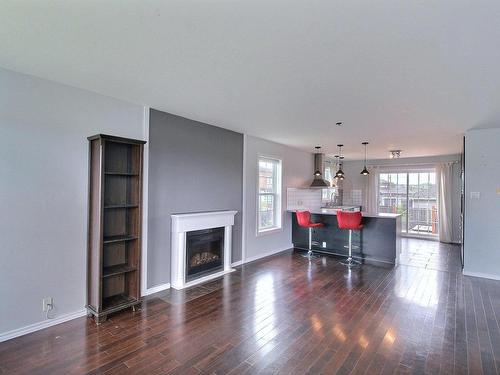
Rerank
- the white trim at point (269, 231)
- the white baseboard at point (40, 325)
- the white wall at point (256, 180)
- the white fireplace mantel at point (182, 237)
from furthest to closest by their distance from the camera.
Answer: the white trim at point (269, 231) < the white wall at point (256, 180) < the white fireplace mantel at point (182, 237) < the white baseboard at point (40, 325)

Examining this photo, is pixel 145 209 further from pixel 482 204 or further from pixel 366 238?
pixel 482 204

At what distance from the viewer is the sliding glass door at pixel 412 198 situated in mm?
8039

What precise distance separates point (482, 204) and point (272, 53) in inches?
184

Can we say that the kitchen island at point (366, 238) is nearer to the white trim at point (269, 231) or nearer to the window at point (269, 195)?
the white trim at point (269, 231)

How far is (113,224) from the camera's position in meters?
3.25

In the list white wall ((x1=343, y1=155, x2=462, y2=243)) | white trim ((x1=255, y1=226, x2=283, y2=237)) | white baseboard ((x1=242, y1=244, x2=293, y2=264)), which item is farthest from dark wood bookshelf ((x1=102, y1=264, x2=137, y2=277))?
white wall ((x1=343, y1=155, x2=462, y2=243))

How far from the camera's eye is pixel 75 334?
266cm

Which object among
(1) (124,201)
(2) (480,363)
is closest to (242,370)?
(2) (480,363)

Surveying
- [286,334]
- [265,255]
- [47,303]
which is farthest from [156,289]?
[265,255]

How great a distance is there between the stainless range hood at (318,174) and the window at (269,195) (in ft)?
4.32

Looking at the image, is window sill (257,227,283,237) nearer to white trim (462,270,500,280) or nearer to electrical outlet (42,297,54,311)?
white trim (462,270,500,280)

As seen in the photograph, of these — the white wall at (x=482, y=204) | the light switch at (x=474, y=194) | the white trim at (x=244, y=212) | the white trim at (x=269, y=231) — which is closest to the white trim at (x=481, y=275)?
the white wall at (x=482, y=204)

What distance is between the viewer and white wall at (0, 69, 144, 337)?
100 inches

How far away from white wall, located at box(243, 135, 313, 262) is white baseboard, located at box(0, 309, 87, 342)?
114 inches
